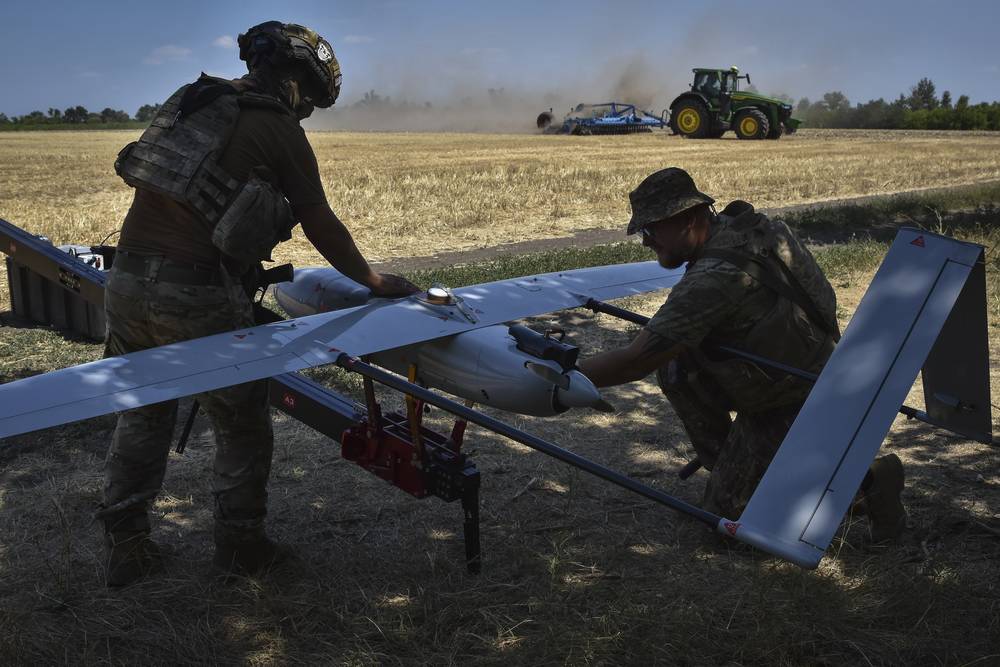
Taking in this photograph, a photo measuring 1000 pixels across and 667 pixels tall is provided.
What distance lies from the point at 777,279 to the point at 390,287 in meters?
1.96

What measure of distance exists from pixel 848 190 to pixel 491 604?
2137 centimetres

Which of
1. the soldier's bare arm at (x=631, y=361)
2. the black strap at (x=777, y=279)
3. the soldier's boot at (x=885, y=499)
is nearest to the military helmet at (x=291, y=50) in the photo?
the soldier's bare arm at (x=631, y=361)

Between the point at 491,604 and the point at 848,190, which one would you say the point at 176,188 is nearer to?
the point at 491,604

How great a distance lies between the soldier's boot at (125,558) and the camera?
4098 millimetres

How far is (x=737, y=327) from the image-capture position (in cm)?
430

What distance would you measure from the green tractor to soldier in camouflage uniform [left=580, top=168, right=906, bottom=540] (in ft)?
120

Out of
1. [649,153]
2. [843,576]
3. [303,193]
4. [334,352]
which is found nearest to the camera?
[334,352]

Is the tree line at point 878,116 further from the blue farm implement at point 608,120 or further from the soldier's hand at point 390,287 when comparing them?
the soldier's hand at point 390,287

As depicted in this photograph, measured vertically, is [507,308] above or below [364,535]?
above

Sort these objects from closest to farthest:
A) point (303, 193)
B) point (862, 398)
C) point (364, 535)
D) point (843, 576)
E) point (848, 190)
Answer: point (862, 398), point (303, 193), point (843, 576), point (364, 535), point (848, 190)

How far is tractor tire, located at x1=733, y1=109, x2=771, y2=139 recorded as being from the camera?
125 feet

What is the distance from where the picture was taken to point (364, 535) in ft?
15.6

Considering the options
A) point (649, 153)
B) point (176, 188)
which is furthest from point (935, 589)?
point (649, 153)

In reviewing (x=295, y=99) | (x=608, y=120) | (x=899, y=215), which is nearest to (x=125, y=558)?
(x=295, y=99)
